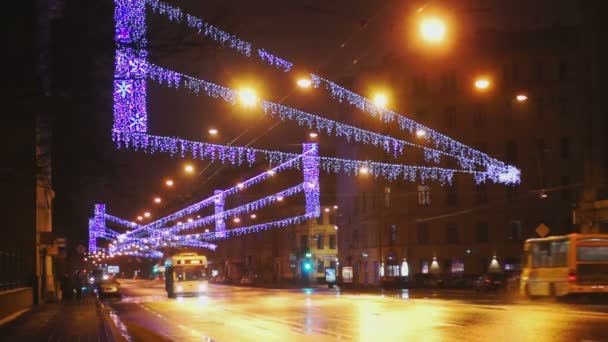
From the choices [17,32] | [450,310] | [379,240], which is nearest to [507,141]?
[379,240]

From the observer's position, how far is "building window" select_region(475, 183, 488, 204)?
237 feet

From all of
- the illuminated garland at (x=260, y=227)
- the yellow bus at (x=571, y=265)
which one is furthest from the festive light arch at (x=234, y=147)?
the yellow bus at (x=571, y=265)

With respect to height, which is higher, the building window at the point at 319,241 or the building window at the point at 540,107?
the building window at the point at 540,107

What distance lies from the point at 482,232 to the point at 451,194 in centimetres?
418

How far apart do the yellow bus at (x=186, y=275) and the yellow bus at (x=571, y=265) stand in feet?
83.6

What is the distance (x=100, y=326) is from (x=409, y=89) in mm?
53003

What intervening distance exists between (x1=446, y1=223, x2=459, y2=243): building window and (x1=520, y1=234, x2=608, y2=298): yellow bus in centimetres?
3574

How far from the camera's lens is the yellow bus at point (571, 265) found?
3381 centimetres

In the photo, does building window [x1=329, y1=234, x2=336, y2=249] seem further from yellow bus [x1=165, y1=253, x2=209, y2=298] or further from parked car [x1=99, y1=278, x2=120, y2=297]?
yellow bus [x1=165, y1=253, x2=209, y2=298]

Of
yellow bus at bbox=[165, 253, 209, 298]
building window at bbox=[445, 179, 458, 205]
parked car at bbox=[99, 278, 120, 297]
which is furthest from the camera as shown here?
building window at bbox=[445, 179, 458, 205]

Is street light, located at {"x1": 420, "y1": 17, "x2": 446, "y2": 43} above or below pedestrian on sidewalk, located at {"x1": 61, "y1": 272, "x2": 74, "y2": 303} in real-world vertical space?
above

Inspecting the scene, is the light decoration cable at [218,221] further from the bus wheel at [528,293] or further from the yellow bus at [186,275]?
the bus wheel at [528,293]

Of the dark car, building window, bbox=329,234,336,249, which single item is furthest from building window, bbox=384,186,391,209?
building window, bbox=329,234,336,249

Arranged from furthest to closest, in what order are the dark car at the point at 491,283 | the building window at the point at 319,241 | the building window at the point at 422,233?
1. the building window at the point at 319,241
2. the building window at the point at 422,233
3. the dark car at the point at 491,283
